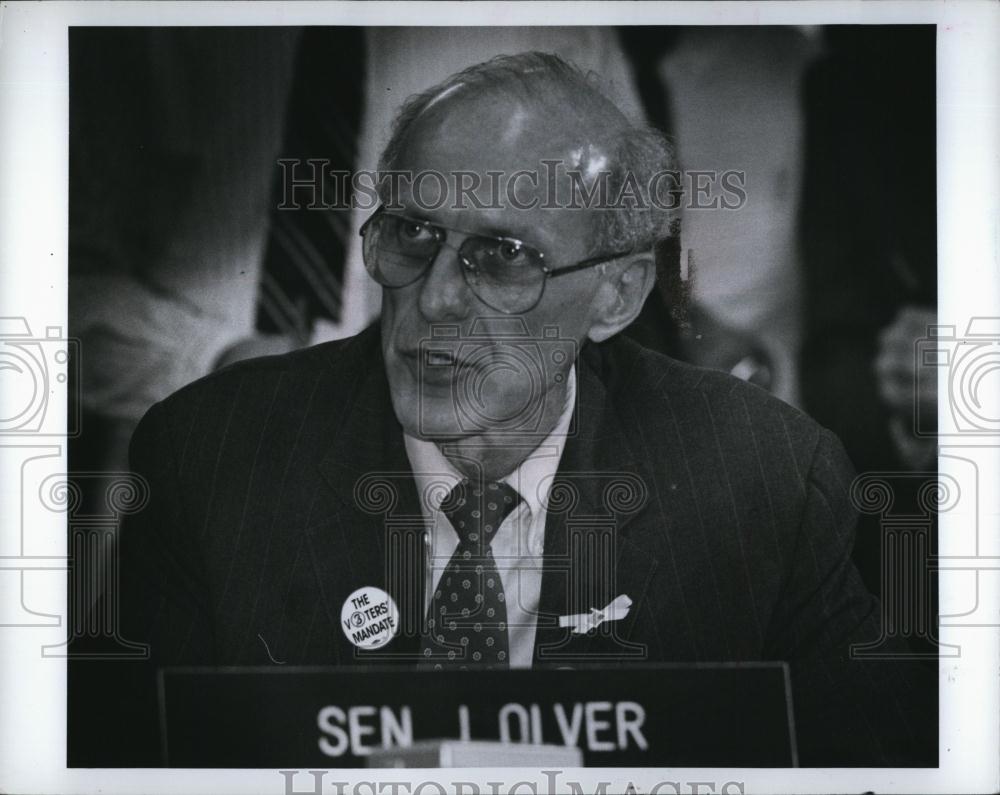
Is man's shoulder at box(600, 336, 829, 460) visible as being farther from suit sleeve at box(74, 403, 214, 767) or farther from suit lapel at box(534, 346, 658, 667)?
suit sleeve at box(74, 403, 214, 767)

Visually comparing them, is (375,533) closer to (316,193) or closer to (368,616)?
(368,616)

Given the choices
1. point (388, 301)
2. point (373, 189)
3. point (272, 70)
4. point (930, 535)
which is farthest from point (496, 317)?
point (930, 535)

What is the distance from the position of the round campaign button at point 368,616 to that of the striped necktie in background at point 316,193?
19.1 inches

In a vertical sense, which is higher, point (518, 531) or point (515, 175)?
point (515, 175)

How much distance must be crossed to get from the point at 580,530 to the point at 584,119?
0.74 m

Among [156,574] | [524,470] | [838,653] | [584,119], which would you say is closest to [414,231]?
[584,119]

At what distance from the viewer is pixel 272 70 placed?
2.01 m

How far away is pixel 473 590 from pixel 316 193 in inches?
30.7

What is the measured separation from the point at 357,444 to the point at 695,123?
851 mm

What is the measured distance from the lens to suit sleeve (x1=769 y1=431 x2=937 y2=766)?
2020 millimetres

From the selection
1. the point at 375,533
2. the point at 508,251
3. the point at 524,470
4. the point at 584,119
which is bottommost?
the point at 375,533

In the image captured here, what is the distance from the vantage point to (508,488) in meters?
2.01

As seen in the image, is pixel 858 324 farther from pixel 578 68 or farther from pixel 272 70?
pixel 272 70

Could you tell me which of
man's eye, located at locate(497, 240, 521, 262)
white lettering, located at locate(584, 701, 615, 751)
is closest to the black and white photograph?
white lettering, located at locate(584, 701, 615, 751)
